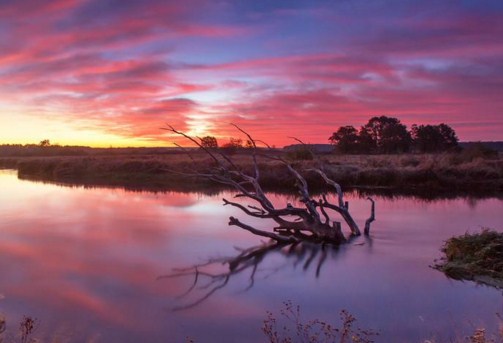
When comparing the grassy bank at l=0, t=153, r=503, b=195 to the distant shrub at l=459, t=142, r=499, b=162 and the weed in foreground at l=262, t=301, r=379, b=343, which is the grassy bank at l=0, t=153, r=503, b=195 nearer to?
the distant shrub at l=459, t=142, r=499, b=162

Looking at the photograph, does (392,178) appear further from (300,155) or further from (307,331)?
(307,331)

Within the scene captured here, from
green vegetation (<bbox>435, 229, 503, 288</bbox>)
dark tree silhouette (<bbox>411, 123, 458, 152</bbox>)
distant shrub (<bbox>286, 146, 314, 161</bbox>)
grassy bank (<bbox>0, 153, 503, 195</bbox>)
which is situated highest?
dark tree silhouette (<bbox>411, 123, 458, 152</bbox>)

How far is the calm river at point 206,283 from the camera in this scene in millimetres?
7688

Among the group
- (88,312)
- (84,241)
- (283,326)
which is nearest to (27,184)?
(84,241)

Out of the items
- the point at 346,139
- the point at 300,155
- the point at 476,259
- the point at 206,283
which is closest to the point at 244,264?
the point at 206,283

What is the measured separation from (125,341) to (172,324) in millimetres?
883

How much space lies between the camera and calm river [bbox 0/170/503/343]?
7.69 meters

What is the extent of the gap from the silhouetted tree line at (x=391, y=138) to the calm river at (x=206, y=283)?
196 ft

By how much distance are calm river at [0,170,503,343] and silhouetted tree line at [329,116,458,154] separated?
196 ft

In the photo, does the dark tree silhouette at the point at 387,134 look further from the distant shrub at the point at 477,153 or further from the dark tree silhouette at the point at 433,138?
the distant shrub at the point at 477,153

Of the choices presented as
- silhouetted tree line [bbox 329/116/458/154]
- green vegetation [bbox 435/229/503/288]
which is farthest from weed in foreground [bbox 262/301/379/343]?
silhouetted tree line [bbox 329/116/458/154]

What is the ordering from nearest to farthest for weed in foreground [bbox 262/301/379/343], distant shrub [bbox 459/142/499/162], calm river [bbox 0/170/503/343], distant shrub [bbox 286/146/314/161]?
1. weed in foreground [bbox 262/301/379/343]
2. calm river [bbox 0/170/503/343]
3. distant shrub [bbox 459/142/499/162]
4. distant shrub [bbox 286/146/314/161]

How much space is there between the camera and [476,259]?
1102cm

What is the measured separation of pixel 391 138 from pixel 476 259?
69602 mm
